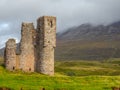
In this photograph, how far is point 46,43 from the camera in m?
76.2

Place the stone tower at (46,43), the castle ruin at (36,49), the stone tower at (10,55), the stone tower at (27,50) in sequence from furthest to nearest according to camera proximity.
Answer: the stone tower at (27,50), the stone tower at (46,43), the castle ruin at (36,49), the stone tower at (10,55)

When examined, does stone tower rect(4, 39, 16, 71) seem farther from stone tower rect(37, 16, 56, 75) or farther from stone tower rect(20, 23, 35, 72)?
stone tower rect(37, 16, 56, 75)

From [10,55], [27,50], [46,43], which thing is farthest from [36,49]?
[10,55]

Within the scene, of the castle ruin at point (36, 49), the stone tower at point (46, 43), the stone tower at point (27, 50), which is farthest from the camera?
the stone tower at point (27, 50)

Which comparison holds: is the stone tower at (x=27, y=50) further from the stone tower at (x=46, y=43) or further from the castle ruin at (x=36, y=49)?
the stone tower at (x=46, y=43)

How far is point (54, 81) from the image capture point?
2365 inches

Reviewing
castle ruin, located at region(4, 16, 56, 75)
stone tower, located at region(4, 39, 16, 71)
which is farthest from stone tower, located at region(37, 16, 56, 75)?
stone tower, located at region(4, 39, 16, 71)

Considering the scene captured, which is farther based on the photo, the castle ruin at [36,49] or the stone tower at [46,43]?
the stone tower at [46,43]

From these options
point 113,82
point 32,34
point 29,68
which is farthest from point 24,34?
point 113,82

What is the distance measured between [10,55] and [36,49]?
17.9 ft

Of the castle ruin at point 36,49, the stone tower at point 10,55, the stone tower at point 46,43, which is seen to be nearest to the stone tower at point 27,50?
the castle ruin at point 36,49

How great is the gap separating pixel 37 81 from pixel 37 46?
61.5ft

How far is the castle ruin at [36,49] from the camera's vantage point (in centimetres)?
7525

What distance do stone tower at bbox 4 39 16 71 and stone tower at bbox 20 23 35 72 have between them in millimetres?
1818
